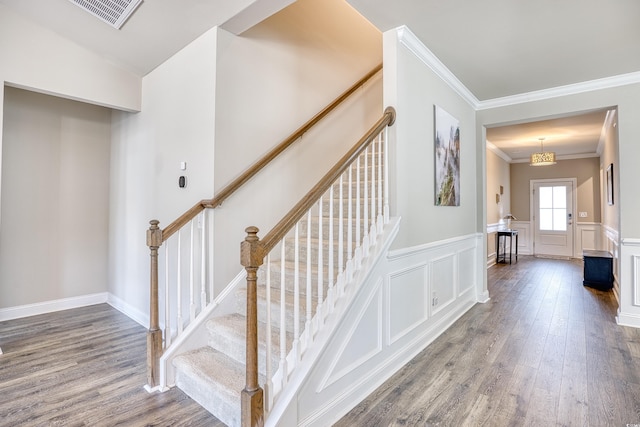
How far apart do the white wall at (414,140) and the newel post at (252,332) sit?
125cm

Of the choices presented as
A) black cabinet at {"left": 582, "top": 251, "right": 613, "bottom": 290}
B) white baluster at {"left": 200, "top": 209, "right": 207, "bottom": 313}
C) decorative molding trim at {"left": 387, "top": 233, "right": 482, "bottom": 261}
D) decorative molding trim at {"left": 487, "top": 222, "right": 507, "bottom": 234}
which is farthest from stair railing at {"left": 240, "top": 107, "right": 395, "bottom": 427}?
decorative molding trim at {"left": 487, "top": 222, "right": 507, "bottom": 234}

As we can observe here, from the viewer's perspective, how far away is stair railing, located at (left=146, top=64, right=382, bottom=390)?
2245 millimetres

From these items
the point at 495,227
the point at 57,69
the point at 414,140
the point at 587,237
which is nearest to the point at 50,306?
the point at 57,69

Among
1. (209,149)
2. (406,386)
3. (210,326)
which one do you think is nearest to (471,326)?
(406,386)

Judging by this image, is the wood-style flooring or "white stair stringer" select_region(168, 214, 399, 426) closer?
"white stair stringer" select_region(168, 214, 399, 426)

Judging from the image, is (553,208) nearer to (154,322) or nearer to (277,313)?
(277,313)

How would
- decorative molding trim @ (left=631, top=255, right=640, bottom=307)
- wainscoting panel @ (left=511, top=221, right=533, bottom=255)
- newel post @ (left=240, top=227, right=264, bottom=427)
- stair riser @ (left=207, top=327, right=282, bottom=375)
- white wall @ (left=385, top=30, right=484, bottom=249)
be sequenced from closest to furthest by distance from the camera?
newel post @ (left=240, top=227, right=264, bottom=427) < stair riser @ (left=207, top=327, right=282, bottom=375) < white wall @ (left=385, top=30, right=484, bottom=249) < decorative molding trim @ (left=631, top=255, right=640, bottom=307) < wainscoting panel @ (left=511, top=221, right=533, bottom=255)

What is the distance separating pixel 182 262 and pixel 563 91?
4.47 meters

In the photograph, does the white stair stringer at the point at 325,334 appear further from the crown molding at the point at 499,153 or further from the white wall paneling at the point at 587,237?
the white wall paneling at the point at 587,237

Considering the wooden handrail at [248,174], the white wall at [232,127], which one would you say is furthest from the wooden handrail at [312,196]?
the white wall at [232,127]

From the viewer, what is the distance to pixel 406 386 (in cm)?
228

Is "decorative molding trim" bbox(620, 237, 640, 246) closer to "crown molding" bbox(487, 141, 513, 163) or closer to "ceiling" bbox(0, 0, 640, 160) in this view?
"ceiling" bbox(0, 0, 640, 160)

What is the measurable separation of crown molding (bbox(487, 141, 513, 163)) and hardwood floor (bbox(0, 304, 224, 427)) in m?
7.10

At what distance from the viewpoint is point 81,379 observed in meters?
2.32
